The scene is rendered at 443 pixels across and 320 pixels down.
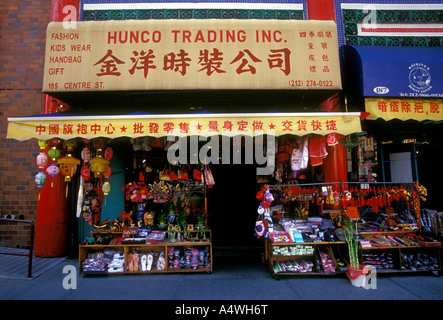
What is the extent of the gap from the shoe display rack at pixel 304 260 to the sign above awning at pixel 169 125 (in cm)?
252

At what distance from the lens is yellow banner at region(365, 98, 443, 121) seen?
19.0 ft

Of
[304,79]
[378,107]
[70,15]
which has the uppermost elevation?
[70,15]

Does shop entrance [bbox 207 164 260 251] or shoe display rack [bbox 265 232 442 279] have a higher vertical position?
shop entrance [bbox 207 164 260 251]

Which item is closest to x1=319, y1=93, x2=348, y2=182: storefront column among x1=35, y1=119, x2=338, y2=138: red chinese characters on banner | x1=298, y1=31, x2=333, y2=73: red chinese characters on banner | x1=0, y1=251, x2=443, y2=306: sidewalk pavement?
x1=298, y1=31, x2=333, y2=73: red chinese characters on banner

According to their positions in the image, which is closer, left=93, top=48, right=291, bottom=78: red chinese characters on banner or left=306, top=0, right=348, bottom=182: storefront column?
left=93, top=48, right=291, bottom=78: red chinese characters on banner

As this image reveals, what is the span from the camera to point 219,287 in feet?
15.5

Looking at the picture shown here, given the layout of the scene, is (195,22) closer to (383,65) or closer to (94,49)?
(94,49)

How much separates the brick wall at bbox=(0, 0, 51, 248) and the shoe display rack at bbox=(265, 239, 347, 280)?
6.79m

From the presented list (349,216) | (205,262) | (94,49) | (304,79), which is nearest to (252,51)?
(304,79)

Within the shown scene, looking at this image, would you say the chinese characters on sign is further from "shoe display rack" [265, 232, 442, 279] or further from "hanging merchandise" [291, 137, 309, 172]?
"shoe display rack" [265, 232, 442, 279]
